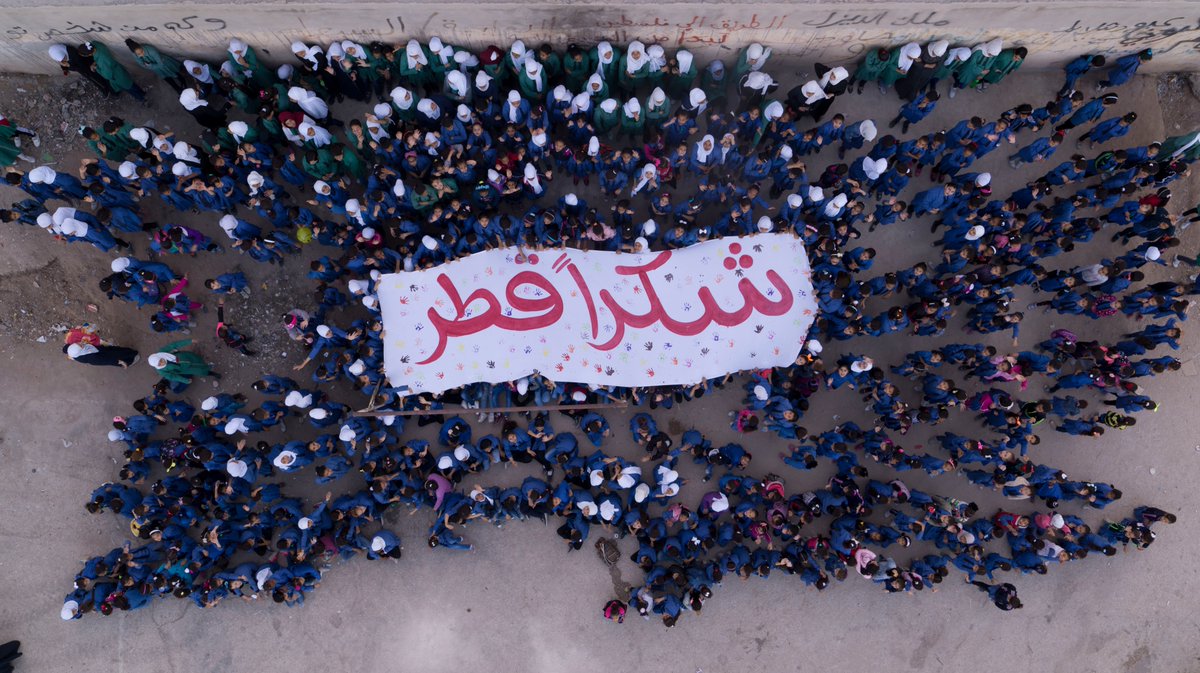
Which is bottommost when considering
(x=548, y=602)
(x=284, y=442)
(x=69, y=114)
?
(x=548, y=602)

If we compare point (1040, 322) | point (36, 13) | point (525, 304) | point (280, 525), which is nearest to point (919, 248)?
point (1040, 322)

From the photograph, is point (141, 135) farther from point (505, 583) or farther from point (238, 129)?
point (505, 583)

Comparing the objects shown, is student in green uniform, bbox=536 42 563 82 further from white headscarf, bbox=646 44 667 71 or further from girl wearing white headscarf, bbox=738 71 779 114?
girl wearing white headscarf, bbox=738 71 779 114

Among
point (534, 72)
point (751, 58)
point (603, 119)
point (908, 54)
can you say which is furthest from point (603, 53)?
point (908, 54)

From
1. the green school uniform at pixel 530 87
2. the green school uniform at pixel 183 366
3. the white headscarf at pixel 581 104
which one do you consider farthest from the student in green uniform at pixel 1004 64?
the green school uniform at pixel 183 366

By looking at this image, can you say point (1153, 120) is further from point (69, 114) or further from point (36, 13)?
point (69, 114)

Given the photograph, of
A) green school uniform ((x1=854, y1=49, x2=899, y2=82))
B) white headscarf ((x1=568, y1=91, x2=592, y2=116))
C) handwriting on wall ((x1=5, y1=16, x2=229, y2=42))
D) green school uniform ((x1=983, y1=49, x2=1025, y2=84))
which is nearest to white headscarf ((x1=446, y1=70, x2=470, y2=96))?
white headscarf ((x1=568, y1=91, x2=592, y2=116))

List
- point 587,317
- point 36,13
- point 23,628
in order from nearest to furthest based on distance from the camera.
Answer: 1. point 36,13
2. point 587,317
3. point 23,628

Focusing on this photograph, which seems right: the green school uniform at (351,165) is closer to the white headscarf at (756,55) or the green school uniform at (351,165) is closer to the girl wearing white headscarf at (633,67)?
the girl wearing white headscarf at (633,67)
